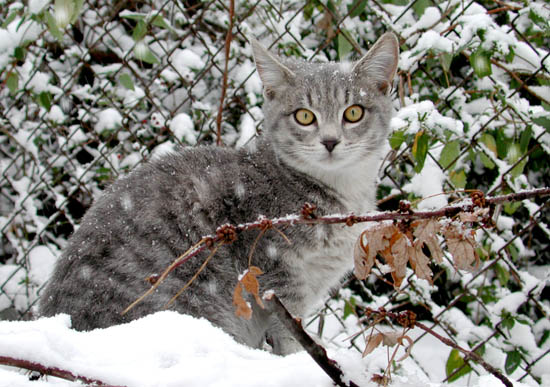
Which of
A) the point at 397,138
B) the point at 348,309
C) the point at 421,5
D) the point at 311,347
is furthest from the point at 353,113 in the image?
the point at 311,347

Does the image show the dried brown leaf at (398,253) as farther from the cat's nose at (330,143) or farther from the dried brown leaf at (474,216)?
the cat's nose at (330,143)

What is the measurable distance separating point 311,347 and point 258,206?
3.87 feet

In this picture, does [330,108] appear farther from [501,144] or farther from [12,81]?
[12,81]

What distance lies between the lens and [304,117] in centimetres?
210

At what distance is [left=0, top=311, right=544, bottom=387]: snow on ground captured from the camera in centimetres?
80

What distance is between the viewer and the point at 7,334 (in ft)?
2.79

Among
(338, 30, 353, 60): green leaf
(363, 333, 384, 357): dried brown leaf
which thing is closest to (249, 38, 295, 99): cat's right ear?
(338, 30, 353, 60): green leaf

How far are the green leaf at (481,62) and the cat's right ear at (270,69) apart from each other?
691 millimetres

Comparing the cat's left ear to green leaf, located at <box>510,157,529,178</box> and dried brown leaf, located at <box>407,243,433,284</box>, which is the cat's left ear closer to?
green leaf, located at <box>510,157,529,178</box>

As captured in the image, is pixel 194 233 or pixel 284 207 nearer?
pixel 194 233

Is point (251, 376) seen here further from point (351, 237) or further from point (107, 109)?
point (107, 109)

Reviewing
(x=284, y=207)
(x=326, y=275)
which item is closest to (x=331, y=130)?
(x=284, y=207)

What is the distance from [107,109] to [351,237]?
1827 mm

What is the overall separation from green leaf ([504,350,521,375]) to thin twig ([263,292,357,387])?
1.71m
